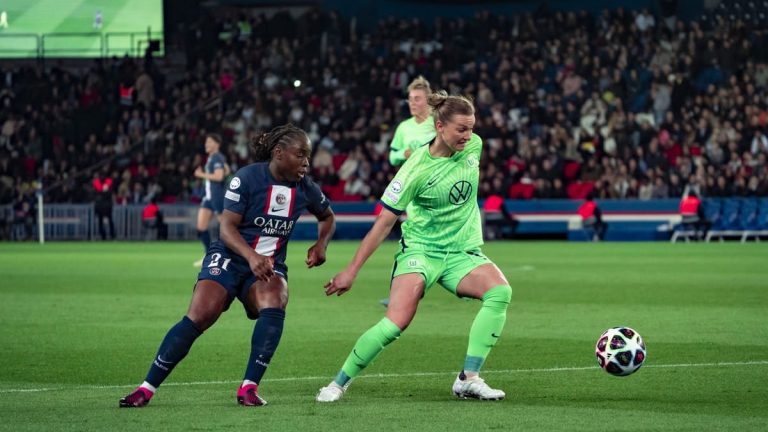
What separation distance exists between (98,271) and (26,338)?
10.5 m

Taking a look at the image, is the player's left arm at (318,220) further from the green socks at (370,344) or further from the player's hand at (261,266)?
the green socks at (370,344)

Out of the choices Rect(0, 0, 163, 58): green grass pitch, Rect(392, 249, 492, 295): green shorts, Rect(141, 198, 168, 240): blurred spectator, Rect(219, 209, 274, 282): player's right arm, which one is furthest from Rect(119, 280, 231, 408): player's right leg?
Rect(0, 0, 163, 58): green grass pitch

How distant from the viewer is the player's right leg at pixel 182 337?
8039mm

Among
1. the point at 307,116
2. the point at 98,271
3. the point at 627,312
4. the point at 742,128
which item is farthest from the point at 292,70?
the point at 627,312

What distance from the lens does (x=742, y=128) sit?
35625 millimetres

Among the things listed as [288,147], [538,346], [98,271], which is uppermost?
[288,147]

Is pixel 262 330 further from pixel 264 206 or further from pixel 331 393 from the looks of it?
pixel 264 206

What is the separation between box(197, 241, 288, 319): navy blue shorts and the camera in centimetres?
827

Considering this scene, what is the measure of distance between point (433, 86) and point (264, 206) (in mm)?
31780

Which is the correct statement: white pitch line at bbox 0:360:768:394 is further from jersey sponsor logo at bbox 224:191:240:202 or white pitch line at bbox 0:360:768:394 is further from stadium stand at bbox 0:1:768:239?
stadium stand at bbox 0:1:768:239

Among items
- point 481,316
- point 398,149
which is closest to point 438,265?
point 481,316

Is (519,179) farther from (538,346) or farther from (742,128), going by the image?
(538,346)

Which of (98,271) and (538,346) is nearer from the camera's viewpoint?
(538,346)

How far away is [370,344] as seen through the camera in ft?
27.1
